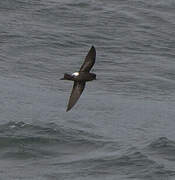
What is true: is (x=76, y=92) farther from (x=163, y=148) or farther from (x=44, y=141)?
(x=44, y=141)

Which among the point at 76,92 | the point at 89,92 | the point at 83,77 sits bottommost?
the point at 89,92

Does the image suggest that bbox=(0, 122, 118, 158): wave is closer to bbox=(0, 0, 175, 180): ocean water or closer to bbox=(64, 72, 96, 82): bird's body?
bbox=(0, 0, 175, 180): ocean water

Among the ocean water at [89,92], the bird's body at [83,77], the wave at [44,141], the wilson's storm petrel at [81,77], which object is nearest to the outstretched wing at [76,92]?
the wilson's storm petrel at [81,77]

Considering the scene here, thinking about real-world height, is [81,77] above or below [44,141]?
above

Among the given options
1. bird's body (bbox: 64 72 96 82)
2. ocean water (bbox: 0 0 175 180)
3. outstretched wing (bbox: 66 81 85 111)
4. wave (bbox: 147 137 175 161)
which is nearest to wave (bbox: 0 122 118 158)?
ocean water (bbox: 0 0 175 180)

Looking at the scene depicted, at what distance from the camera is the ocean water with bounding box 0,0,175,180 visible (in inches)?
1013

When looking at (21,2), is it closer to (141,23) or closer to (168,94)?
(141,23)

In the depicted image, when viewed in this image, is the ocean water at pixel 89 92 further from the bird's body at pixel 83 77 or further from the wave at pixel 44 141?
the bird's body at pixel 83 77

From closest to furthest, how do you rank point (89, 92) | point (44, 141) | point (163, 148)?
point (163, 148) → point (44, 141) → point (89, 92)

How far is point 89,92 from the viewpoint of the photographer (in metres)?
29.4

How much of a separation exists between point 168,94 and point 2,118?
13.6ft

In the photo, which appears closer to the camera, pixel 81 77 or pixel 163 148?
pixel 81 77

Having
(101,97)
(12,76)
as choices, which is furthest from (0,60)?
(101,97)

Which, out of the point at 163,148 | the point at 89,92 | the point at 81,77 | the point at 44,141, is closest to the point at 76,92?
the point at 81,77
